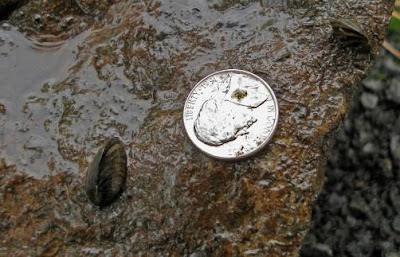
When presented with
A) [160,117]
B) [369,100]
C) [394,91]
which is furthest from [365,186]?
[160,117]

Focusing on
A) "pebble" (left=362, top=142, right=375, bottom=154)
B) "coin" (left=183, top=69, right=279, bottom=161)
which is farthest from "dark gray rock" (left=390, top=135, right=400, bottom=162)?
"coin" (left=183, top=69, right=279, bottom=161)

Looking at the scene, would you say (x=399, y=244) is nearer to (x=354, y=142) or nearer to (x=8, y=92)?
(x=354, y=142)

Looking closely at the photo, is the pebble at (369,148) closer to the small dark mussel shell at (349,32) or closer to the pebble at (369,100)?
the pebble at (369,100)

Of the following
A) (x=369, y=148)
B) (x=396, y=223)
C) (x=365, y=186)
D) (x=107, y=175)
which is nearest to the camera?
(x=107, y=175)

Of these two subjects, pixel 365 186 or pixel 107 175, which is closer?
pixel 107 175

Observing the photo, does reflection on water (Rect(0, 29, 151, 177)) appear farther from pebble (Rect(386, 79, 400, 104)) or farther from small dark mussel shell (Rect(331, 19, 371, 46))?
pebble (Rect(386, 79, 400, 104))

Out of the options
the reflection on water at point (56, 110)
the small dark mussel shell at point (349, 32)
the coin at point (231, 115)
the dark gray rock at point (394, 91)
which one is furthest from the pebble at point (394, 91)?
the reflection on water at point (56, 110)

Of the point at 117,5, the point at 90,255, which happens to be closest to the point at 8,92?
the point at 117,5

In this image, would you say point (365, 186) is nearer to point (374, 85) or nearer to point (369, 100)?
point (369, 100)
